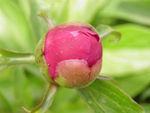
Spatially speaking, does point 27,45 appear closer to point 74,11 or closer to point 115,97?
point 74,11

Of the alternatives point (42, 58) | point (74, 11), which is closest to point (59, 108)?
point (74, 11)

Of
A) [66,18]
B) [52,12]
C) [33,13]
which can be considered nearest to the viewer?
[33,13]

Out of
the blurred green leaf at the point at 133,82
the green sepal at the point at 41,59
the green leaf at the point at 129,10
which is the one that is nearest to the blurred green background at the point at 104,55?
the blurred green leaf at the point at 133,82

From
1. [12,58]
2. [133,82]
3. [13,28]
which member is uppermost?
[12,58]

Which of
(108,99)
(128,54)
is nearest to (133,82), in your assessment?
(128,54)

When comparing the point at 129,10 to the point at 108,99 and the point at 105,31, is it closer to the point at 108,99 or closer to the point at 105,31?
the point at 105,31

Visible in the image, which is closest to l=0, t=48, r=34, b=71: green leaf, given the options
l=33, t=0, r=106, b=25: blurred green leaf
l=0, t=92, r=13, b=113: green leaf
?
l=0, t=92, r=13, b=113: green leaf
